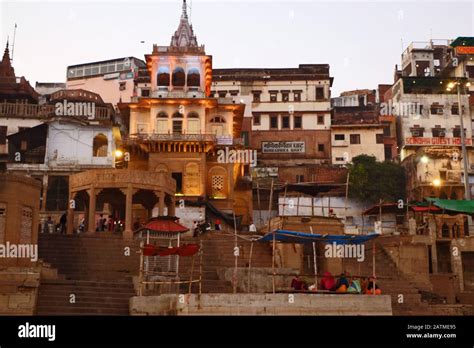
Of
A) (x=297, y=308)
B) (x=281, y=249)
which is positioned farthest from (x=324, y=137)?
(x=297, y=308)

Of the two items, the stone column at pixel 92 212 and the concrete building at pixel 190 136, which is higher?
the concrete building at pixel 190 136

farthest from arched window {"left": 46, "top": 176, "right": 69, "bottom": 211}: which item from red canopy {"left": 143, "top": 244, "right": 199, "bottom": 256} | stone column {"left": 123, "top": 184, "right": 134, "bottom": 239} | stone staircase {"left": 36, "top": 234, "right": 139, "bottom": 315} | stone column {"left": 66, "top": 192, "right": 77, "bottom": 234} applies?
red canopy {"left": 143, "top": 244, "right": 199, "bottom": 256}

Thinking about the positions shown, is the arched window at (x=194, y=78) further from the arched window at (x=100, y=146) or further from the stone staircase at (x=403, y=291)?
the stone staircase at (x=403, y=291)

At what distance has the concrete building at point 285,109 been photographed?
56312 millimetres

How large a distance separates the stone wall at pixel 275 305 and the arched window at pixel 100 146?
1143 inches

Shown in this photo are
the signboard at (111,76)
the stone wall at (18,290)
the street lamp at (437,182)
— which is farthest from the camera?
the signboard at (111,76)

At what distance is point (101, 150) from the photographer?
48.5 m

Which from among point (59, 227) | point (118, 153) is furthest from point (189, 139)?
point (59, 227)

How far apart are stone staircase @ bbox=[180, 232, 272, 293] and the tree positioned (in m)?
22.9

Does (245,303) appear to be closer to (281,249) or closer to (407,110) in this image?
(281,249)

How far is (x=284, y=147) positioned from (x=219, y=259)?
3015 cm

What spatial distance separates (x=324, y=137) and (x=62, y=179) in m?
24.1

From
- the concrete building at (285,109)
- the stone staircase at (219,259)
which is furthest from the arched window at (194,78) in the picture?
the stone staircase at (219,259)

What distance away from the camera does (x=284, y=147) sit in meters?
56.5
